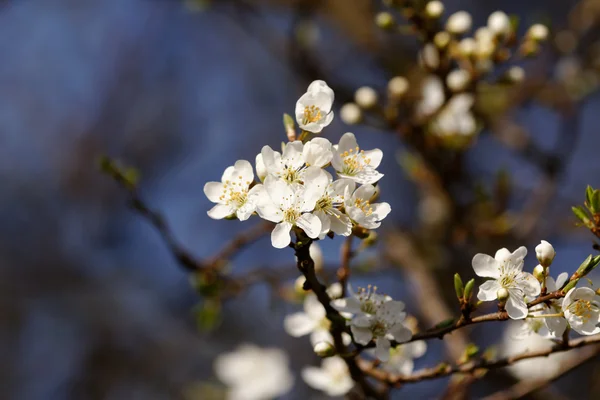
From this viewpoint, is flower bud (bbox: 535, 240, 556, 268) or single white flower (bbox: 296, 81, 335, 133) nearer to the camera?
flower bud (bbox: 535, 240, 556, 268)

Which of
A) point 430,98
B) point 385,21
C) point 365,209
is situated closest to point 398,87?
point 385,21

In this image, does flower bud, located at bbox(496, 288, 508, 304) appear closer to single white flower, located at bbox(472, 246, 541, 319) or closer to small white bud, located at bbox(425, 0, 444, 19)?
single white flower, located at bbox(472, 246, 541, 319)

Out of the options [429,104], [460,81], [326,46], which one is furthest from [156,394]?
[460,81]

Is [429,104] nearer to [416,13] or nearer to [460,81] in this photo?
[460,81]

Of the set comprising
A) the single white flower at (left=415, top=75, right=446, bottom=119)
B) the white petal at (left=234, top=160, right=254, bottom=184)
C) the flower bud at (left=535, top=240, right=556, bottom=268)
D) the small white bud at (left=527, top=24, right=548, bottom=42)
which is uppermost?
the single white flower at (left=415, top=75, right=446, bottom=119)

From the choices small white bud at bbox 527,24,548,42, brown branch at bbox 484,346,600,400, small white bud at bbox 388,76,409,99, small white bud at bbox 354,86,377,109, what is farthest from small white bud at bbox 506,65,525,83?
brown branch at bbox 484,346,600,400

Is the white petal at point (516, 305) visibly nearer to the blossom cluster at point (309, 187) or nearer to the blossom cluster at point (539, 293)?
the blossom cluster at point (539, 293)
